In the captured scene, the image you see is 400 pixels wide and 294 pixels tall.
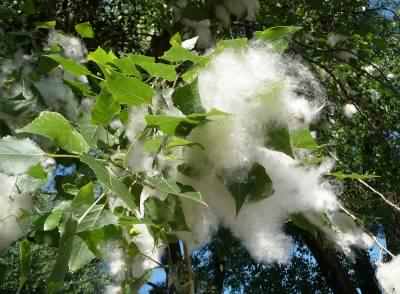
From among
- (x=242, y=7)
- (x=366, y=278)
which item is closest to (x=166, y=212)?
(x=242, y=7)

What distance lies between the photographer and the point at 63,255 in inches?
23.2

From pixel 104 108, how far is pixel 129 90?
0.05m

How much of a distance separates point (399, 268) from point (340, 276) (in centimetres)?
317

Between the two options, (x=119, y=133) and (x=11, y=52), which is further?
(x=11, y=52)

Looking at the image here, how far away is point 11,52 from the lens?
1305 mm

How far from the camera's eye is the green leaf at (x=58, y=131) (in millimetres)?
603

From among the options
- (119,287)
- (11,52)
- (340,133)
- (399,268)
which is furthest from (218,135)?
(340,133)

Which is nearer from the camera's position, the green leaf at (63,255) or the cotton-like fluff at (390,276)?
A: the green leaf at (63,255)

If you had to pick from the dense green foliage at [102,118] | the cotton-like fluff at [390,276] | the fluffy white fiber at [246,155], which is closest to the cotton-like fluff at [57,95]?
the dense green foliage at [102,118]

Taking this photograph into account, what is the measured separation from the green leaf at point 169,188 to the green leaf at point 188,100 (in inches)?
2.9

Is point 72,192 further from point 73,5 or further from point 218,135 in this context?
point 73,5

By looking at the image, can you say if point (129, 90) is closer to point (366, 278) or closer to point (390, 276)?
point (390, 276)

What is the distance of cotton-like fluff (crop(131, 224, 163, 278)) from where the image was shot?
761mm

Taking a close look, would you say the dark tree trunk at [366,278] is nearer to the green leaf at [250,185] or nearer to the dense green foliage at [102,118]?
the dense green foliage at [102,118]
